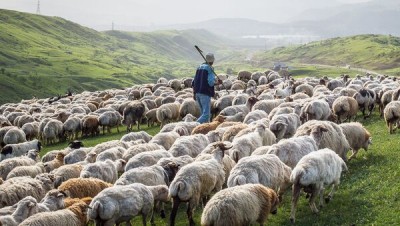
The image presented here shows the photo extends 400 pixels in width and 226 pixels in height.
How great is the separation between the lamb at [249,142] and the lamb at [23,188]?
19.9ft

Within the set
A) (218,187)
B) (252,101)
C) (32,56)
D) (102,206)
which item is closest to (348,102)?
(252,101)

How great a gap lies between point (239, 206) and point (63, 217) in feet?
14.1

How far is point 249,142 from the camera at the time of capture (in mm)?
15367

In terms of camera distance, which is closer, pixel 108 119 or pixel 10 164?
pixel 10 164

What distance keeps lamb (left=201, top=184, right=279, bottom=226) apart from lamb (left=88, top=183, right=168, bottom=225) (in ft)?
7.22

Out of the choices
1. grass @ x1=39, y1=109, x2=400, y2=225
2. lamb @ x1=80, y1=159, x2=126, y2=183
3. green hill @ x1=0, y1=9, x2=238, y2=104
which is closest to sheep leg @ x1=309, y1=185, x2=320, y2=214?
grass @ x1=39, y1=109, x2=400, y2=225

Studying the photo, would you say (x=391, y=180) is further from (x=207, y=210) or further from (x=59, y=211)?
(x=59, y=211)

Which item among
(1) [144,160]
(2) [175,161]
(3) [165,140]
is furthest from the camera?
(3) [165,140]

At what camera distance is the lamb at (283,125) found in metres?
18.4

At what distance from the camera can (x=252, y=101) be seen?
25906mm

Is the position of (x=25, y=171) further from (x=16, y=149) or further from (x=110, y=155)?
(x=16, y=149)

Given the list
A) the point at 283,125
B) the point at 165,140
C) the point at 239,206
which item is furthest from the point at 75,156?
the point at 239,206

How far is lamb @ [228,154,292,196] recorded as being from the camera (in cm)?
1164

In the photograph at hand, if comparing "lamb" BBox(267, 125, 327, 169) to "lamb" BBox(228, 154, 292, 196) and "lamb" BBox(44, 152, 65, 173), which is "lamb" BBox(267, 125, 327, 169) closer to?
"lamb" BBox(228, 154, 292, 196)
